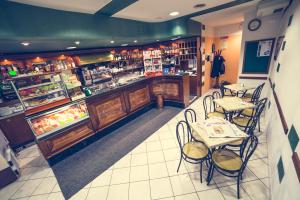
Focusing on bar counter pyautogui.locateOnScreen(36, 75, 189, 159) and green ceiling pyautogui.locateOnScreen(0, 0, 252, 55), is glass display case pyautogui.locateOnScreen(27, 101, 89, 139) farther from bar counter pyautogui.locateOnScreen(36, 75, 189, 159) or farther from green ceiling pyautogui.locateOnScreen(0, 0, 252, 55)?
green ceiling pyautogui.locateOnScreen(0, 0, 252, 55)

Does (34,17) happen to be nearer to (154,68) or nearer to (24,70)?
(24,70)

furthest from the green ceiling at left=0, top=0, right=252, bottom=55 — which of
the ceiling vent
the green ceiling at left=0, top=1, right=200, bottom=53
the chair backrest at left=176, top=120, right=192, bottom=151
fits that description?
the chair backrest at left=176, top=120, right=192, bottom=151

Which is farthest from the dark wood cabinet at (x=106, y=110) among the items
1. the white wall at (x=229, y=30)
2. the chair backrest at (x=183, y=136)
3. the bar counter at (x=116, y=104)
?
the white wall at (x=229, y=30)

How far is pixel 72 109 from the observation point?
3.74 meters

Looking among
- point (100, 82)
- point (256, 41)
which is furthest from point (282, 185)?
point (100, 82)

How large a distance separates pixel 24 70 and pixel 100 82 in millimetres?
2519

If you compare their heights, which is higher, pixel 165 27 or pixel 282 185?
pixel 165 27

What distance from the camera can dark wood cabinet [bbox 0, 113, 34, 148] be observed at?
396cm

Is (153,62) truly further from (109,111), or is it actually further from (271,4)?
(271,4)

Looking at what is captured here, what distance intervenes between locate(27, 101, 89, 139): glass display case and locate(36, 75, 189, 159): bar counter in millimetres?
120

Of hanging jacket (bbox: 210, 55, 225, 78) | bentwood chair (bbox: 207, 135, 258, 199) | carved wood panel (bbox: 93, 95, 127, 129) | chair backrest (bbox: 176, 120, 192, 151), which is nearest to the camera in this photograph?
bentwood chair (bbox: 207, 135, 258, 199)

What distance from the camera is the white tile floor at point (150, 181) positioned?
7.34 ft

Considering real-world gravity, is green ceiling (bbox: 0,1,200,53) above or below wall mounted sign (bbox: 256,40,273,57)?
above

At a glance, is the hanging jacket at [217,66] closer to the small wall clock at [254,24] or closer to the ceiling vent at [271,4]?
the small wall clock at [254,24]
